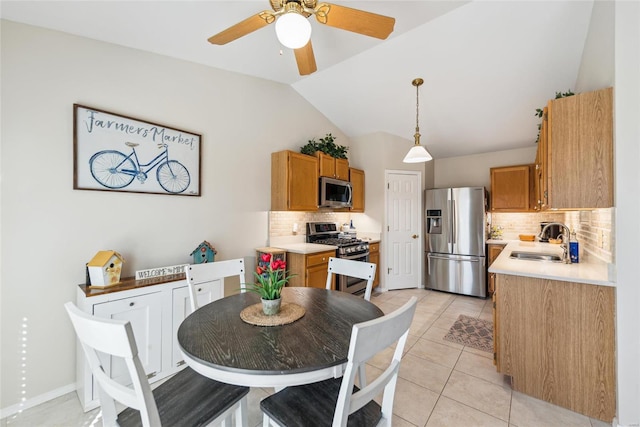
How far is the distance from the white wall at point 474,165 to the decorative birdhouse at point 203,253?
4.55 meters

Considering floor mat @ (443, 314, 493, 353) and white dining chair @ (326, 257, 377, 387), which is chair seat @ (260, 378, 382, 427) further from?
floor mat @ (443, 314, 493, 353)

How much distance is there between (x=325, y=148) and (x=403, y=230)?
6.60 feet

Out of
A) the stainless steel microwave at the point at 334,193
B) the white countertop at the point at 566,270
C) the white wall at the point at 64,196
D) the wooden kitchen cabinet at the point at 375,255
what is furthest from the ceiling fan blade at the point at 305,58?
the wooden kitchen cabinet at the point at 375,255

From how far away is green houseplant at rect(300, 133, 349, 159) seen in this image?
3.84 metres

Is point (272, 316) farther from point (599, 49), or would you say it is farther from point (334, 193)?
point (599, 49)

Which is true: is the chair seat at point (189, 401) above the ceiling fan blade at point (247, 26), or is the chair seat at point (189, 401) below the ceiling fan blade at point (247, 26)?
below

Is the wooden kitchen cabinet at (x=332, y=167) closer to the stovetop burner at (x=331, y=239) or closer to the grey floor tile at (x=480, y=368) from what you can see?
the stovetop burner at (x=331, y=239)

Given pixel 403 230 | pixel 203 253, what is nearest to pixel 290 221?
pixel 203 253

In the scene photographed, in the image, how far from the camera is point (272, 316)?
4.50 ft

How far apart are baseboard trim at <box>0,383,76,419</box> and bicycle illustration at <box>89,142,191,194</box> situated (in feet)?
4.98

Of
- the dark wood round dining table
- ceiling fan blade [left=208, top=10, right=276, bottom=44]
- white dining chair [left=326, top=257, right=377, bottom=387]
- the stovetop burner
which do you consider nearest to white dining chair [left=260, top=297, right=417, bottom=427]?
the dark wood round dining table

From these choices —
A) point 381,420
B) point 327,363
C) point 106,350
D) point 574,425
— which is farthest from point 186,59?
point 574,425

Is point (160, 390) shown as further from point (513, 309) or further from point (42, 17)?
point (42, 17)

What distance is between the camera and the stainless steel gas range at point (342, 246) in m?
3.72
